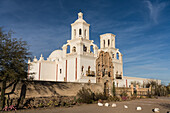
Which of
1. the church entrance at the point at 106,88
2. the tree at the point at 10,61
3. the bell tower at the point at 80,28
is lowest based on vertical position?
the church entrance at the point at 106,88

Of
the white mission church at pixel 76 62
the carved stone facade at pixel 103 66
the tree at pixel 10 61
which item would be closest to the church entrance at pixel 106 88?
the carved stone facade at pixel 103 66

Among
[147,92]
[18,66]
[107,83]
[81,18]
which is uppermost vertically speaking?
[81,18]

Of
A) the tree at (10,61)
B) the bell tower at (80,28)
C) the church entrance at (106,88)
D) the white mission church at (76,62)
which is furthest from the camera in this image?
the bell tower at (80,28)

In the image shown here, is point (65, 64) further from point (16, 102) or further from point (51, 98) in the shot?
point (16, 102)

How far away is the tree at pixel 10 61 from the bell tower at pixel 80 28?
22.6m

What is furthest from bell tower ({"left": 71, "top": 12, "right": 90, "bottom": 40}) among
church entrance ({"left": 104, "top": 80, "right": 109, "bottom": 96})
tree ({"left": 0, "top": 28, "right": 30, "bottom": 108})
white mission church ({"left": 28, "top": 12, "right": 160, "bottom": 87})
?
tree ({"left": 0, "top": 28, "right": 30, "bottom": 108})

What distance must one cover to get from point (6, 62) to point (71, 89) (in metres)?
7.94

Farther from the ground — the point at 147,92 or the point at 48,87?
the point at 48,87

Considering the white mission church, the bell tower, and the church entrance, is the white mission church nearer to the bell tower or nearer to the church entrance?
the bell tower

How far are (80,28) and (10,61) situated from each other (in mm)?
24135

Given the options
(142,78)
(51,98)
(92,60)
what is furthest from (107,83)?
(142,78)

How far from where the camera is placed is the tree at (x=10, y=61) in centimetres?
1177

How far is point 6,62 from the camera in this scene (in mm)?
A: 11961

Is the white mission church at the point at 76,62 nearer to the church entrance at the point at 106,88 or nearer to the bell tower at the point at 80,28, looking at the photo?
the bell tower at the point at 80,28
